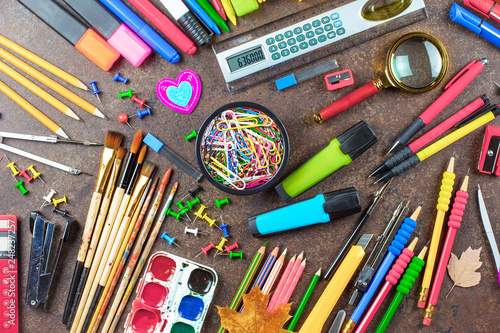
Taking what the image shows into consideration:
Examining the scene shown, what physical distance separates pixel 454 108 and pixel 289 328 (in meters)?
0.89

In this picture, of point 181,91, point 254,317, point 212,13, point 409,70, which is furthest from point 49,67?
point 409,70

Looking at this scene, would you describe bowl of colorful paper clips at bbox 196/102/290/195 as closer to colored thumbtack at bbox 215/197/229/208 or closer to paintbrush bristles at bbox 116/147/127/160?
colored thumbtack at bbox 215/197/229/208

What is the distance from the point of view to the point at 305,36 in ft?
3.92

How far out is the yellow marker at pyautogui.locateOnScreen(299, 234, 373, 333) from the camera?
3.81 feet

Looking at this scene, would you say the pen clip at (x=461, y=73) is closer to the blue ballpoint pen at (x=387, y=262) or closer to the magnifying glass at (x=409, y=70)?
the magnifying glass at (x=409, y=70)

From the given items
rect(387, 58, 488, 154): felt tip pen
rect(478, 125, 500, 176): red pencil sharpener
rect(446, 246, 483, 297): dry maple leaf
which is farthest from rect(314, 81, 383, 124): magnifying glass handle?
rect(446, 246, 483, 297): dry maple leaf

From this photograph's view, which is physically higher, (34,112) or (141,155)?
(34,112)

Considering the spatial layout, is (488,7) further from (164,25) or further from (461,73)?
(164,25)

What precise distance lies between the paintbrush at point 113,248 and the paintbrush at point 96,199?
0.06 metres

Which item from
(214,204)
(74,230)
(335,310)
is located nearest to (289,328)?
(335,310)

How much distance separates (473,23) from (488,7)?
6cm

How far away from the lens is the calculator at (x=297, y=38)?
1.19 metres

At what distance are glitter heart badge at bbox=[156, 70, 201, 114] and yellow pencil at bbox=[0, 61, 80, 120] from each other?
30cm


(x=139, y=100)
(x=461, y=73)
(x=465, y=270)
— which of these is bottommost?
(x=465, y=270)
